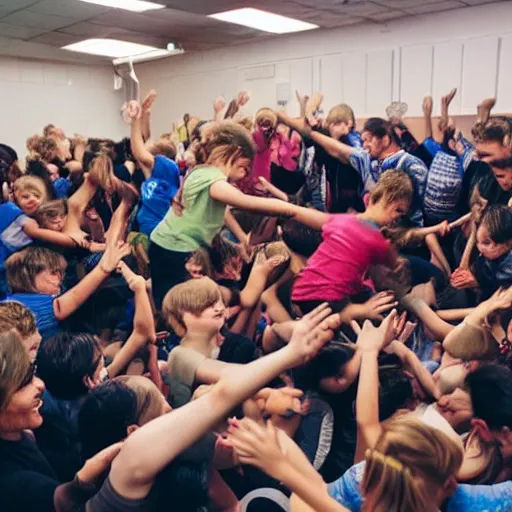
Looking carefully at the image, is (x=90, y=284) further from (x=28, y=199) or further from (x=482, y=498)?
(x=482, y=498)

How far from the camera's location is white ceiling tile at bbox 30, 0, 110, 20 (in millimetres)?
3806

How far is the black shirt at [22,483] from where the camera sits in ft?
3.29

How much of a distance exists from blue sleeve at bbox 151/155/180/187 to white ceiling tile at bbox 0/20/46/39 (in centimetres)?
329

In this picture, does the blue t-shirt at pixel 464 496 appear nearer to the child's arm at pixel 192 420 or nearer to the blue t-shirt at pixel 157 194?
the child's arm at pixel 192 420

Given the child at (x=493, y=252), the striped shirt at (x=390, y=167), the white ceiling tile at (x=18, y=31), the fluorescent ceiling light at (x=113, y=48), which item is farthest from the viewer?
the fluorescent ceiling light at (x=113, y=48)

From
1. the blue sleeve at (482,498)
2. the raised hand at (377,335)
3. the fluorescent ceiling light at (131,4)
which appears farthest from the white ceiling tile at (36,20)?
the blue sleeve at (482,498)

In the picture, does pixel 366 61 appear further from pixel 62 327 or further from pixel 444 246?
pixel 62 327

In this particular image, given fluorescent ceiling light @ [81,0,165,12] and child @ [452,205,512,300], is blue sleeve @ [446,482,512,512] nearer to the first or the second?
child @ [452,205,512,300]

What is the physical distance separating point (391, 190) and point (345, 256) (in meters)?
0.21

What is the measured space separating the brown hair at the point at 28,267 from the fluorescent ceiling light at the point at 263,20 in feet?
9.49

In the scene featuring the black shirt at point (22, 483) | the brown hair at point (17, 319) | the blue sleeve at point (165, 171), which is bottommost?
the black shirt at point (22, 483)

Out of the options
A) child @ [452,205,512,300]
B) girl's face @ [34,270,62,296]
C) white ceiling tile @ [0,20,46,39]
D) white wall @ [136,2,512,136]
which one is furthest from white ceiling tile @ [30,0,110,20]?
child @ [452,205,512,300]

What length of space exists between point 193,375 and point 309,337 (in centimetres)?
38

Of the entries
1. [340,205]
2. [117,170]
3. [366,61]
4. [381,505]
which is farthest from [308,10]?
[381,505]
